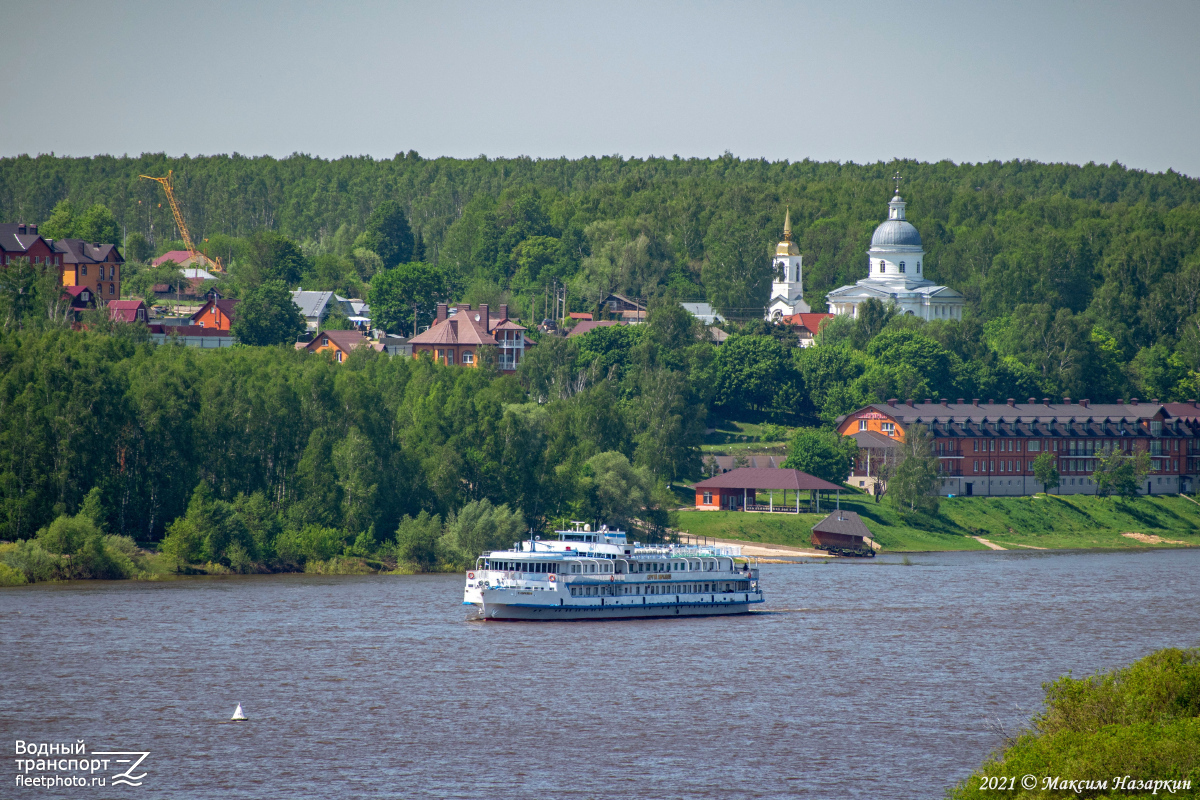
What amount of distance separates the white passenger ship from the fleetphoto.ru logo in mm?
26717

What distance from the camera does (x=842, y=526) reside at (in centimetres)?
10794

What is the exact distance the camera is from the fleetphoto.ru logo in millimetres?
39375

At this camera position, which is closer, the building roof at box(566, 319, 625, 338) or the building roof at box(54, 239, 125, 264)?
the building roof at box(54, 239, 125, 264)

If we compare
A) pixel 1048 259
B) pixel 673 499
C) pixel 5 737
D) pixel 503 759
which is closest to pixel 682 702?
pixel 503 759

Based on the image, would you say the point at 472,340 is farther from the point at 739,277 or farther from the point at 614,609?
the point at 614,609

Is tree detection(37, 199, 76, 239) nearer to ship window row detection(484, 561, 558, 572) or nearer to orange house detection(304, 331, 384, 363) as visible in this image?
orange house detection(304, 331, 384, 363)

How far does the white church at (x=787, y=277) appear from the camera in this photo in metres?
191

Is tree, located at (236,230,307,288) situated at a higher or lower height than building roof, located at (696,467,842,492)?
higher

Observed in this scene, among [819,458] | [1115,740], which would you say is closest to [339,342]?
[819,458]

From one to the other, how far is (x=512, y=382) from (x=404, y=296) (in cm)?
5602

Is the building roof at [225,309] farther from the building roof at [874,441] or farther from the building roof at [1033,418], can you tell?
the building roof at [874,441]

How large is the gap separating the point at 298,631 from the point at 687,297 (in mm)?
131983

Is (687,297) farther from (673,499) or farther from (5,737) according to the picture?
(5,737)

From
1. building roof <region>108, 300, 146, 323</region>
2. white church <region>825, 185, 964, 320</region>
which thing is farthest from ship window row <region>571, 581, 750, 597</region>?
white church <region>825, 185, 964, 320</region>
